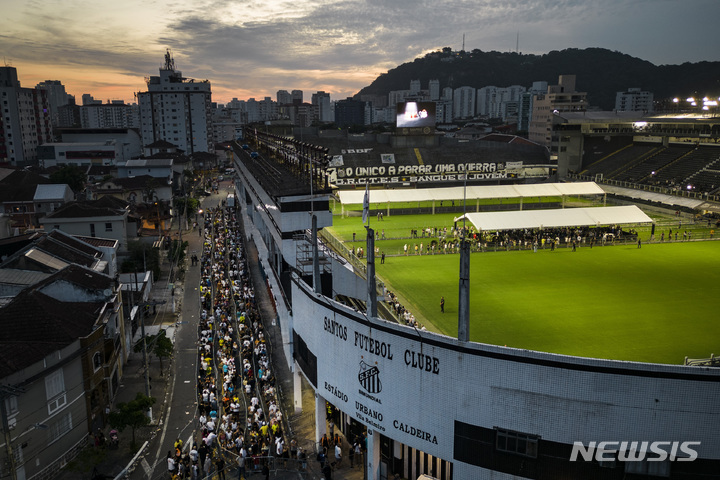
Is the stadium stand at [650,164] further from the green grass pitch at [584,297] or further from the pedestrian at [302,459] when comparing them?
the pedestrian at [302,459]


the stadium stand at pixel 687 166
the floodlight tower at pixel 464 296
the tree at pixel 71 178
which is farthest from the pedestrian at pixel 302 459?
the tree at pixel 71 178

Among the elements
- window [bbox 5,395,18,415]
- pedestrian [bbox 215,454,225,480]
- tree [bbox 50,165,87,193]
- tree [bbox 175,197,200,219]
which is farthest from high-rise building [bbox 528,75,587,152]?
window [bbox 5,395,18,415]

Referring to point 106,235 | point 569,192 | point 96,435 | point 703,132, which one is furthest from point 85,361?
point 703,132

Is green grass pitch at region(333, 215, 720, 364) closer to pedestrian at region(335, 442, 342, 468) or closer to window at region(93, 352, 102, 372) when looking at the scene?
pedestrian at region(335, 442, 342, 468)

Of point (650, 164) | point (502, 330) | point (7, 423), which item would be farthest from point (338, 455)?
point (650, 164)

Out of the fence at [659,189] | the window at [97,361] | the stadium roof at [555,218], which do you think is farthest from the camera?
the fence at [659,189]

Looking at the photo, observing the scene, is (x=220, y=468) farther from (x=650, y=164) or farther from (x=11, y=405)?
(x=650, y=164)
